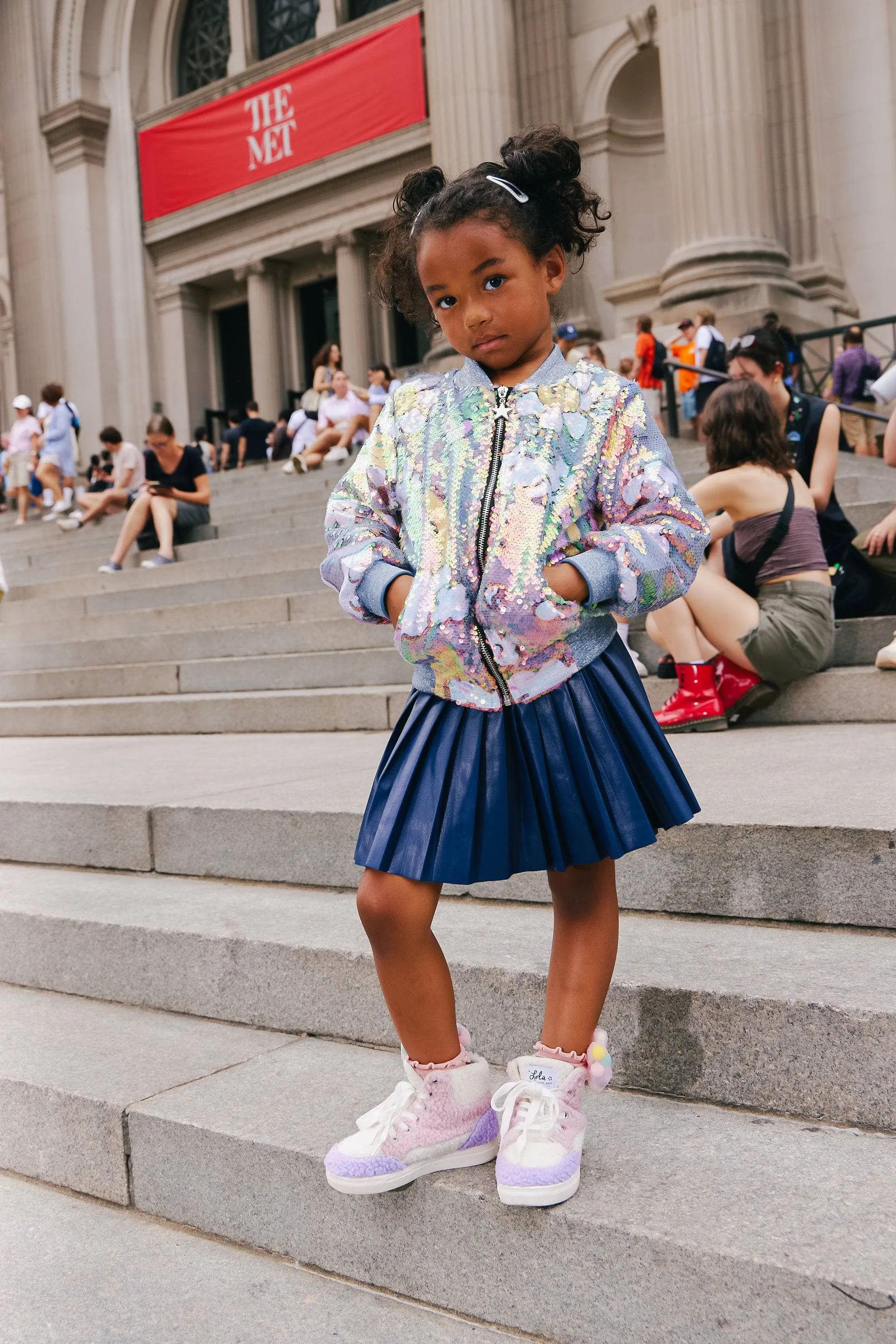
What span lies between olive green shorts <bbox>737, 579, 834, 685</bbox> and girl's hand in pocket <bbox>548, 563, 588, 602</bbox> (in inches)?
106

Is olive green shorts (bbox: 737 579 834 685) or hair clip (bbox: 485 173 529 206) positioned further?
olive green shorts (bbox: 737 579 834 685)

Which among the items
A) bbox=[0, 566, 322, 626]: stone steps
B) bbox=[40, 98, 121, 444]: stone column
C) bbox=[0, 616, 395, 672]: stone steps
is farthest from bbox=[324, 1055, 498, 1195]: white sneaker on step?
bbox=[40, 98, 121, 444]: stone column

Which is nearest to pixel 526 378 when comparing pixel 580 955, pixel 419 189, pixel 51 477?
pixel 419 189

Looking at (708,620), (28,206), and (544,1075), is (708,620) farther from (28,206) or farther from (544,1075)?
(28,206)

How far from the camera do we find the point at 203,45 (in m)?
23.8

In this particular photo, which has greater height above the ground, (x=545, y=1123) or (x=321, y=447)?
(x=321, y=447)

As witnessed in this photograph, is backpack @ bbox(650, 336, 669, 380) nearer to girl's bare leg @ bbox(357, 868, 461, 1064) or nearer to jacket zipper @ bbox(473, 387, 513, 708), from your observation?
jacket zipper @ bbox(473, 387, 513, 708)

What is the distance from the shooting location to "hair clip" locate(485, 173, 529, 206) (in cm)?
189

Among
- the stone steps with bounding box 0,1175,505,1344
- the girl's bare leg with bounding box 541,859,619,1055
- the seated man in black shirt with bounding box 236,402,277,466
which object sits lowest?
the stone steps with bounding box 0,1175,505,1344

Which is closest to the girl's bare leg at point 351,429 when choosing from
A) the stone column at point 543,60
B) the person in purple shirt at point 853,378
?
the person in purple shirt at point 853,378

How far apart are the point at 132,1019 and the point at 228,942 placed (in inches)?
13.6

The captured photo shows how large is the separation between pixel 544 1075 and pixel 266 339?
2252 cm

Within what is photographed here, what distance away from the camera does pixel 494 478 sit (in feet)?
6.23

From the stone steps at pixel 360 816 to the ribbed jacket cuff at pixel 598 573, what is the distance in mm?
1055
